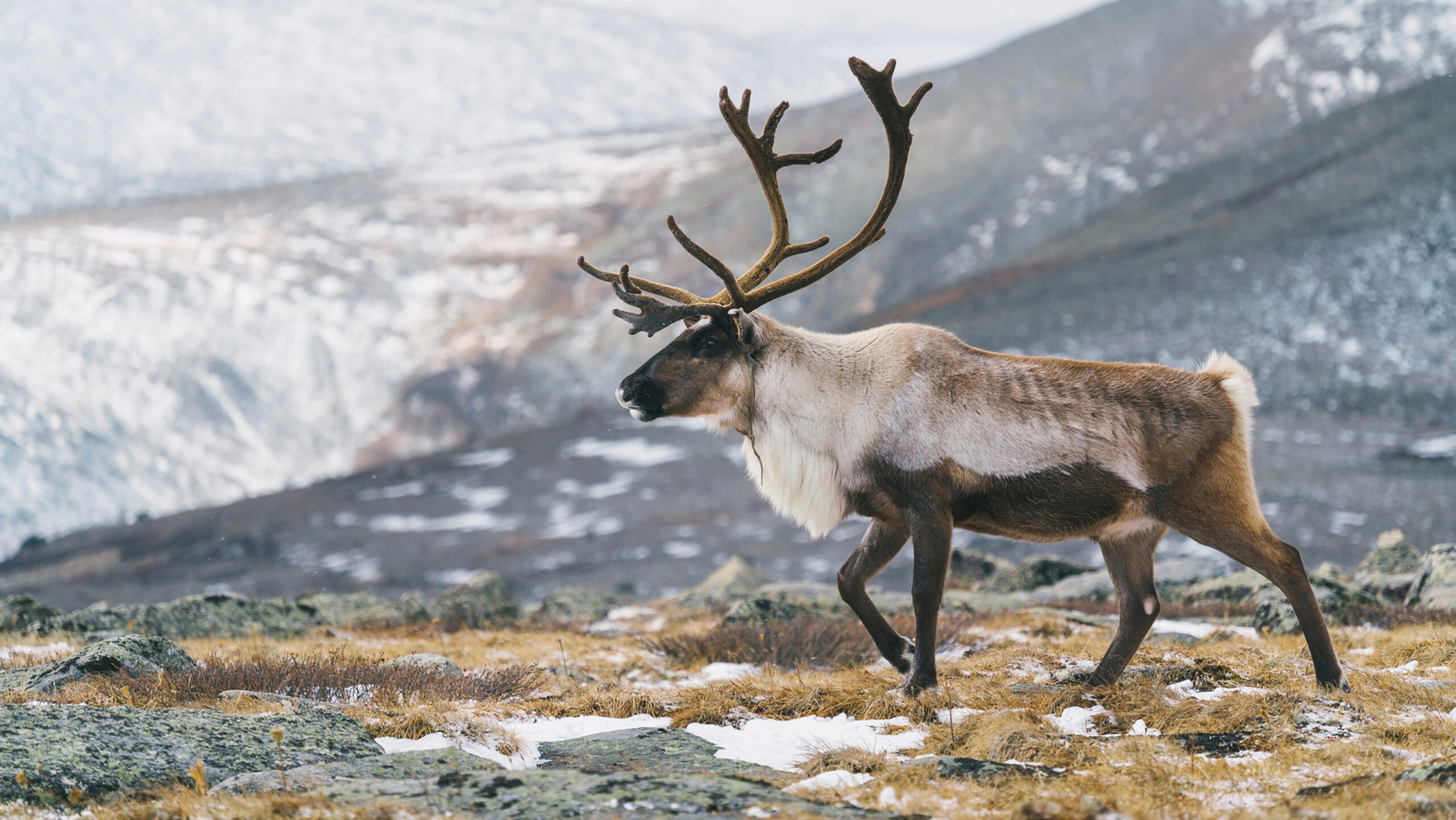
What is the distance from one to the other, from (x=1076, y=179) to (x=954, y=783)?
146 ft

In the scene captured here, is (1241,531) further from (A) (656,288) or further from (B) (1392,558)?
(B) (1392,558)

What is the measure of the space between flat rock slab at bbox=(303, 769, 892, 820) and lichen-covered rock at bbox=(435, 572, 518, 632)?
847cm

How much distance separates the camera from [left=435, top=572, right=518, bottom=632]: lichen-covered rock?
38.8ft

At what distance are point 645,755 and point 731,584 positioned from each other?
12168 millimetres

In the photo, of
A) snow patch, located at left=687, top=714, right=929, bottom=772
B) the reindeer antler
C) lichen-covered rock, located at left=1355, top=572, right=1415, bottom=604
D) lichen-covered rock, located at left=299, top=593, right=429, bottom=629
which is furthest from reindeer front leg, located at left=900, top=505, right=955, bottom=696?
lichen-covered rock, located at left=1355, top=572, right=1415, bottom=604

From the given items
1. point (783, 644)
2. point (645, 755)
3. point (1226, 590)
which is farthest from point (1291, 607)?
point (645, 755)

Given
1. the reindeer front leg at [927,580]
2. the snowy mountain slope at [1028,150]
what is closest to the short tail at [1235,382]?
the reindeer front leg at [927,580]

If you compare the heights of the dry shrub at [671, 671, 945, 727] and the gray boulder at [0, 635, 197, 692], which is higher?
the gray boulder at [0, 635, 197, 692]

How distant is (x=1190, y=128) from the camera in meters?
43.8

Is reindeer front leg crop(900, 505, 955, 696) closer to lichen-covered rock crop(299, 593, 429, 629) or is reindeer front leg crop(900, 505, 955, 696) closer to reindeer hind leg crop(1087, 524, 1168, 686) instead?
reindeer hind leg crop(1087, 524, 1168, 686)

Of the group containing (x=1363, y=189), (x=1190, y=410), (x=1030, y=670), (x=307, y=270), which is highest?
(x=307, y=270)

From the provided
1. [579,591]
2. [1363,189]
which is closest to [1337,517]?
[579,591]

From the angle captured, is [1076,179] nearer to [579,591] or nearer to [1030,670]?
[579,591]

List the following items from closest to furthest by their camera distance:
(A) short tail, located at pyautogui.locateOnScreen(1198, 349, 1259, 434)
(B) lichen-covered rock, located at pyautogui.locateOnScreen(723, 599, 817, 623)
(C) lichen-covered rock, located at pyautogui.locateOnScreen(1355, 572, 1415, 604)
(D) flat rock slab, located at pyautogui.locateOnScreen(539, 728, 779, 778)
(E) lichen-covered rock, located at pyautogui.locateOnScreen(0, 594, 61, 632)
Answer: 1. (D) flat rock slab, located at pyautogui.locateOnScreen(539, 728, 779, 778)
2. (A) short tail, located at pyautogui.locateOnScreen(1198, 349, 1259, 434)
3. (B) lichen-covered rock, located at pyautogui.locateOnScreen(723, 599, 817, 623)
4. (E) lichen-covered rock, located at pyautogui.locateOnScreen(0, 594, 61, 632)
5. (C) lichen-covered rock, located at pyautogui.locateOnScreen(1355, 572, 1415, 604)
